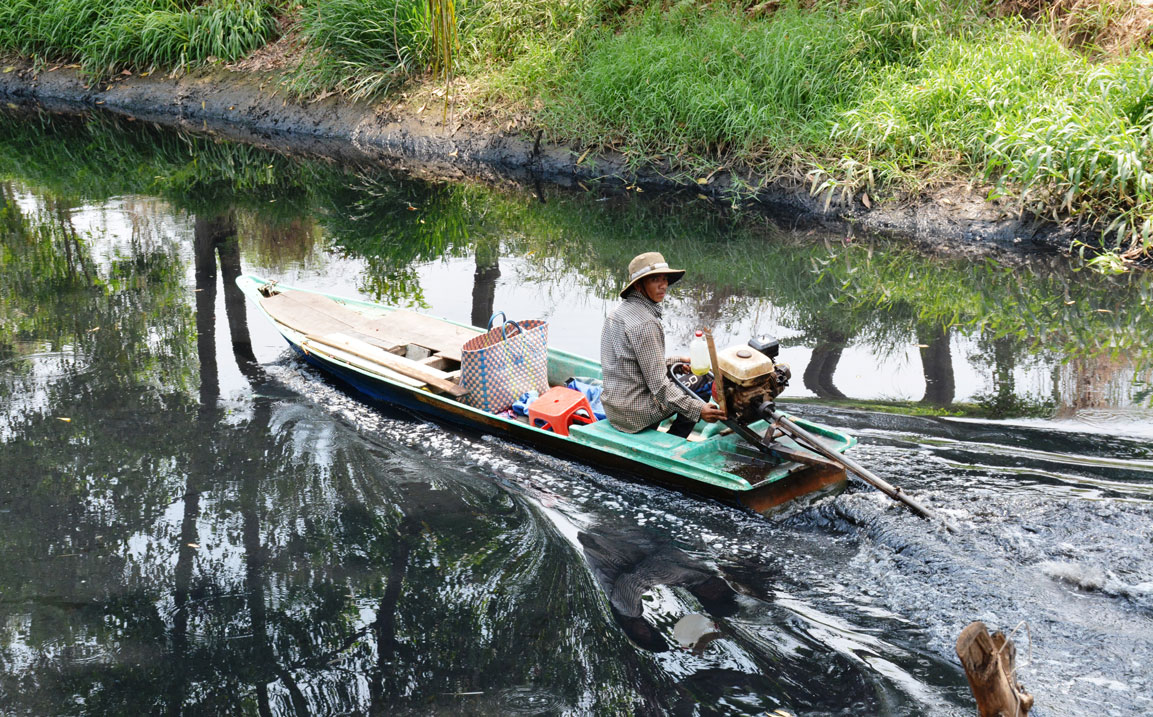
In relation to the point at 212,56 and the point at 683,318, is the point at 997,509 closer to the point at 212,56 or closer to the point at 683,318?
the point at 683,318

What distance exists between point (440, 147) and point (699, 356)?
398 inches

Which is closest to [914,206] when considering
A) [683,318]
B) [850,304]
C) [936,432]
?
[850,304]

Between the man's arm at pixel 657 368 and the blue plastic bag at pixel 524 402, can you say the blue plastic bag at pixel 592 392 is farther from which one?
the man's arm at pixel 657 368

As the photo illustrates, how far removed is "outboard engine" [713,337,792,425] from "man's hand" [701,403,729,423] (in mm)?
62

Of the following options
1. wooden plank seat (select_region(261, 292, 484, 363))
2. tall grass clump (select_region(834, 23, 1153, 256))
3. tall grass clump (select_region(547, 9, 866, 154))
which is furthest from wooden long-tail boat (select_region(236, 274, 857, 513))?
tall grass clump (select_region(547, 9, 866, 154))

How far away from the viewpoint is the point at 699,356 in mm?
5891

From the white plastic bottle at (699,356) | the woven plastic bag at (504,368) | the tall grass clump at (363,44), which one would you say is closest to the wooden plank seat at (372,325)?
the woven plastic bag at (504,368)

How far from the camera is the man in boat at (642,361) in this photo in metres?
5.82

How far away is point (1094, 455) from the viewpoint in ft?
19.6

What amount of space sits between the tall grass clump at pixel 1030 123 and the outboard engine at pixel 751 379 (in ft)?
18.3

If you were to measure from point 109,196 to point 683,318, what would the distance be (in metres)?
8.76

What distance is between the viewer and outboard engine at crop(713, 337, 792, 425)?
5395 millimetres

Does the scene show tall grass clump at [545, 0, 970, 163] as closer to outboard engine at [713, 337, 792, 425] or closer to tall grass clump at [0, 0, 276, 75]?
outboard engine at [713, 337, 792, 425]

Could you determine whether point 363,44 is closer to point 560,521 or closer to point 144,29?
point 144,29
